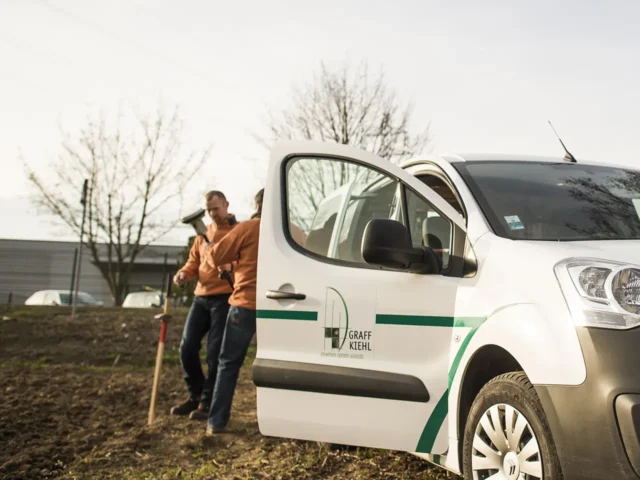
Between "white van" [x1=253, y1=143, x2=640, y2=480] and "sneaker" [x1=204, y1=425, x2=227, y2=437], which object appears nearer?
"white van" [x1=253, y1=143, x2=640, y2=480]

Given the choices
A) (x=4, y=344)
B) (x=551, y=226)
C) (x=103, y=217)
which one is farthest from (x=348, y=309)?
(x=103, y=217)

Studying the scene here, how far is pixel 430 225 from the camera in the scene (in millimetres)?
3908

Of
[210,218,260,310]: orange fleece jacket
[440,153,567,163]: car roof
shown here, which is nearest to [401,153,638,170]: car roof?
[440,153,567,163]: car roof

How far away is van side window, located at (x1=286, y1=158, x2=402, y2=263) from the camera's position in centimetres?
392

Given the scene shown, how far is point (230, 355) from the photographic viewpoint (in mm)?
A: 5324

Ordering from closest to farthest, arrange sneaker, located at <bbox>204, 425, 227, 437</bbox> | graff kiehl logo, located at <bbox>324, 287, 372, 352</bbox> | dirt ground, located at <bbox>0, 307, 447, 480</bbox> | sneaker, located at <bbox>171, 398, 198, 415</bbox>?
graff kiehl logo, located at <bbox>324, 287, 372, 352</bbox>, dirt ground, located at <bbox>0, 307, 447, 480</bbox>, sneaker, located at <bbox>204, 425, 227, 437</bbox>, sneaker, located at <bbox>171, 398, 198, 415</bbox>

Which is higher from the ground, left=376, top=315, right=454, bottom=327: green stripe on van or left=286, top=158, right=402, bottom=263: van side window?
left=286, top=158, right=402, bottom=263: van side window

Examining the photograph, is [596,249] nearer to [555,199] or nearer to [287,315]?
[555,199]

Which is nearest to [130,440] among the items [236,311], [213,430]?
[213,430]

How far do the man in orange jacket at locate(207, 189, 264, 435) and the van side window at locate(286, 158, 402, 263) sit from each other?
103 cm

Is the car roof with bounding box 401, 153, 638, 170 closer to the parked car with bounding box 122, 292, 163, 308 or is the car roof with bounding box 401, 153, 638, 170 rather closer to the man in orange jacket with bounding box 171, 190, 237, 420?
the man in orange jacket with bounding box 171, 190, 237, 420

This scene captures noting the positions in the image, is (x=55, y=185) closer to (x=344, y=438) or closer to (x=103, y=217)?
(x=103, y=217)

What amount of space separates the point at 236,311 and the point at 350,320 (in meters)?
1.89

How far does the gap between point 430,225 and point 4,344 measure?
971cm
